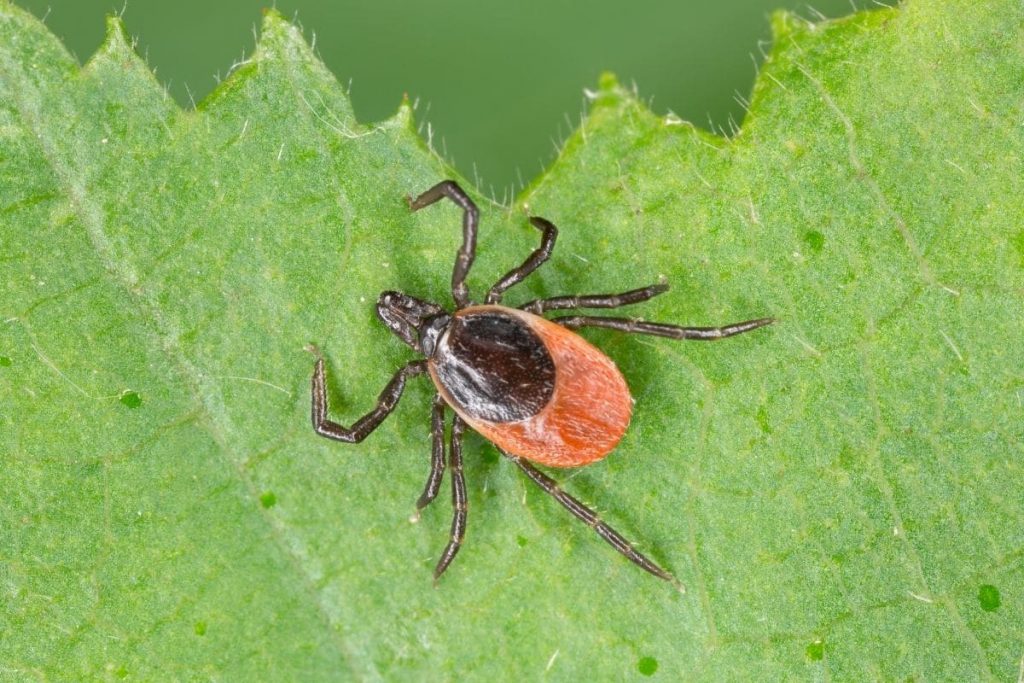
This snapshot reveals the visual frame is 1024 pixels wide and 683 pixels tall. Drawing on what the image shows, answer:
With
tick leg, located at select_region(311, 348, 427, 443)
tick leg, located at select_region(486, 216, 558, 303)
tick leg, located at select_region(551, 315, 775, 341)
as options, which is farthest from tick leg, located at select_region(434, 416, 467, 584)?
tick leg, located at select_region(551, 315, 775, 341)

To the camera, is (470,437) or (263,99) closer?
(263,99)

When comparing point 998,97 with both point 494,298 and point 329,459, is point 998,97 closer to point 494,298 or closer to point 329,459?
point 494,298

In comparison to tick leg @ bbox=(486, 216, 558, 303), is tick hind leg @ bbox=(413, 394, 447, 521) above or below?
below

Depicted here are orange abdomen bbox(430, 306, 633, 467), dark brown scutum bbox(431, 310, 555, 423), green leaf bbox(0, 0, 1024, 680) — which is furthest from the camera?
dark brown scutum bbox(431, 310, 555, 423)

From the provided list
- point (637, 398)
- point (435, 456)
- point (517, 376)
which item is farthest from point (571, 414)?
point (435, 456)

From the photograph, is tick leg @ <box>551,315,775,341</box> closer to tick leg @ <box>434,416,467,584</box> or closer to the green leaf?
the green leaf

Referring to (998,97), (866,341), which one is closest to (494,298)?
(866,341)

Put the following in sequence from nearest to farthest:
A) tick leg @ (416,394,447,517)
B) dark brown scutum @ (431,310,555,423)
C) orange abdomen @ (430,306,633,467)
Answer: orange abdomen @ (430,306,633,467), dark brown scutum @ (431,310,555,423), tick leg @ (416,394,447,517)

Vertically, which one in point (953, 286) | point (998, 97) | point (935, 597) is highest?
point (998, 97)

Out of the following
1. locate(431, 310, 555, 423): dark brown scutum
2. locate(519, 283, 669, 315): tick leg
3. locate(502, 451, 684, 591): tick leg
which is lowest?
locate(502, 451, 684, 591): tick leg
